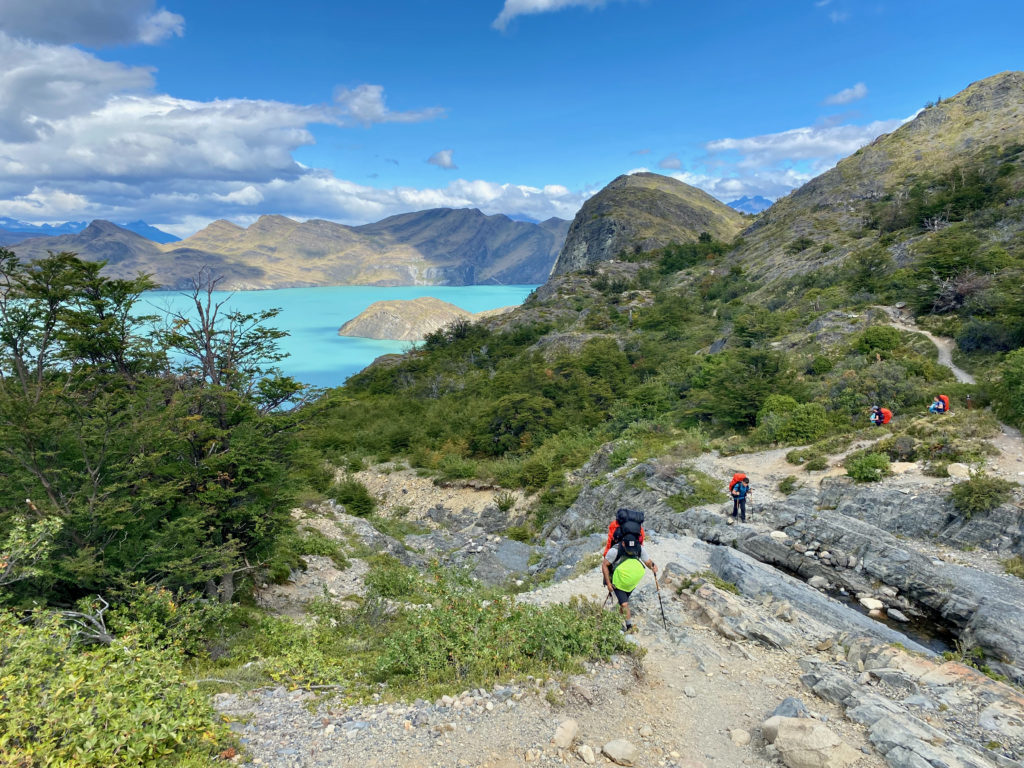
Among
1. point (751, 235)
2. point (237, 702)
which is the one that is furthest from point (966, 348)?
point (751, 235)

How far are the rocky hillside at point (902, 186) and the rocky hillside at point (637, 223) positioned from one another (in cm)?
1881

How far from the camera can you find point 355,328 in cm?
11406

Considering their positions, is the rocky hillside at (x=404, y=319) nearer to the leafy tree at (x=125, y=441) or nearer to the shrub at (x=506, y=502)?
the shrub at (x=506, y=502)

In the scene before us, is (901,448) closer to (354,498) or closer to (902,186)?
(354,498)

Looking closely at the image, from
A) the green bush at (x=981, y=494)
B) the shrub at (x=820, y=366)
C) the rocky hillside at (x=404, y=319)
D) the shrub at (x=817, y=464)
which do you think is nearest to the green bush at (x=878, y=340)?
the shrub at (x=820, y=366)

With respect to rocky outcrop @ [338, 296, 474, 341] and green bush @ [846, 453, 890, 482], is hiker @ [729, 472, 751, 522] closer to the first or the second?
green bush @ [846, 453, 890, 482]

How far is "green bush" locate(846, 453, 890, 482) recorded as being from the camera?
12.8m

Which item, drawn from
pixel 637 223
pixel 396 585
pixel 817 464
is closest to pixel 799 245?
pixel 817 464

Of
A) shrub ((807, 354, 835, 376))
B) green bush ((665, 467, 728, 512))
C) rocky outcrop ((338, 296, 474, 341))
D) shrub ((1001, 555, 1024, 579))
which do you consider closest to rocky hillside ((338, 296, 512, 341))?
rocky outcrop ((338, 296, 474, 341))

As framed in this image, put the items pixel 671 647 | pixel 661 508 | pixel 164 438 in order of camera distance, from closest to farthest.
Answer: pixel 671 647 < pixel 164 438 < pixel 661 508

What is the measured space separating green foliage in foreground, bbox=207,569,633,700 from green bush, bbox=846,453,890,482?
9.63 meters

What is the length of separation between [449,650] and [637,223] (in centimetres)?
9038

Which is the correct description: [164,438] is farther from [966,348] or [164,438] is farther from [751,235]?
[751,235]

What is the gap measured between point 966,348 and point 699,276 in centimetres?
4110
